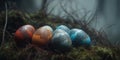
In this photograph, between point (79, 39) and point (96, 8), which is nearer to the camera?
point (79, 39)

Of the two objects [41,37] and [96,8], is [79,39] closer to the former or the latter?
[41,37]

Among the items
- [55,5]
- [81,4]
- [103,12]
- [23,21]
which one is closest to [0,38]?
[23,21]

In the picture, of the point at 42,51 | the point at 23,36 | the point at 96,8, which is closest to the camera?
the point at 42,51

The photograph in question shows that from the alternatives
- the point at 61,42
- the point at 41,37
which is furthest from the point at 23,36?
the point at 61,42

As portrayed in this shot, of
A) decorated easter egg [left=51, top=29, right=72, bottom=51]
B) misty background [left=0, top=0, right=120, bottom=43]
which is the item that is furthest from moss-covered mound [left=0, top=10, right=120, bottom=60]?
misty background [left=0, top=0, right=120, bottom=43]

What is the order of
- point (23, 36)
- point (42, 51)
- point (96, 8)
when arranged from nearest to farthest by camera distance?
point (42, 51), point (23, 36), point (96, 8)

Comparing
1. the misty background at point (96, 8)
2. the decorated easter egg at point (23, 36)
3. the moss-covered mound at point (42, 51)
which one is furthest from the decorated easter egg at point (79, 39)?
the misty background at point (96, 8)

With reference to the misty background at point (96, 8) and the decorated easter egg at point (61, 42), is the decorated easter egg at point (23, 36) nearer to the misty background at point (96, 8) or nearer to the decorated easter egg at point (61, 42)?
the decorated easter egg at point (61, 42)

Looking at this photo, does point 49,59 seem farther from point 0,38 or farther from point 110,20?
point 110,20
